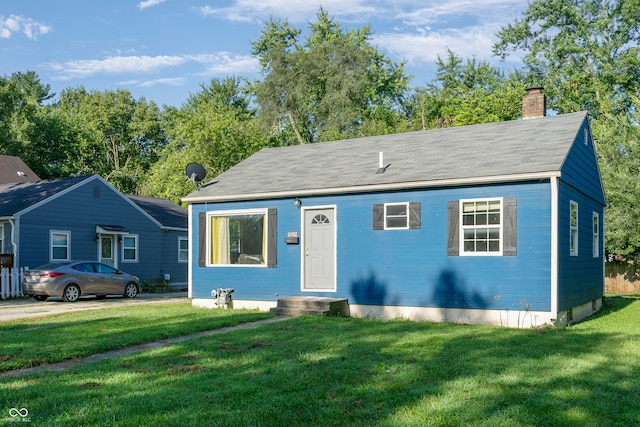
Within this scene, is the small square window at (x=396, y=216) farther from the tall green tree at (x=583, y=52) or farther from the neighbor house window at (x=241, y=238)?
the tall green tree at (x=583, y=52)

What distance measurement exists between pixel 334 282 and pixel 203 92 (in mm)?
38413

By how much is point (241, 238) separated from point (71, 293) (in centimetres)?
663

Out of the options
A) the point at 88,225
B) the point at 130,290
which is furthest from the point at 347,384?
the point at 88,225

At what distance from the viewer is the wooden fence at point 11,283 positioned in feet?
65.9

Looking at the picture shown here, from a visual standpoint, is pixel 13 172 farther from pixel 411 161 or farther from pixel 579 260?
pixel 579 260

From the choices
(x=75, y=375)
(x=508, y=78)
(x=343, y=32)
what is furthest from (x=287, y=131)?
(x=75, y=375)

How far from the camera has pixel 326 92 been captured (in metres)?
41.7

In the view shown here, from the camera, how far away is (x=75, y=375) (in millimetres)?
6945

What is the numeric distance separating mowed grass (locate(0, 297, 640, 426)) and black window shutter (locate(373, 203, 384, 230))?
4.09 m

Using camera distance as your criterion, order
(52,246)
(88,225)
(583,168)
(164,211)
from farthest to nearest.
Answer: (164,211), (88,225), (52,246), (583,168)

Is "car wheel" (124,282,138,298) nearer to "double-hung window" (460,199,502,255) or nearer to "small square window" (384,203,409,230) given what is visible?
"small square window" (384,203,409,230)

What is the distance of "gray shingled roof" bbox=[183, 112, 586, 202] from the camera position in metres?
12.7

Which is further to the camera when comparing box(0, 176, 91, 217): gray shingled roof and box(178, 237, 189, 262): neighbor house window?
box(178, 237, 189, 262): neighbor house window

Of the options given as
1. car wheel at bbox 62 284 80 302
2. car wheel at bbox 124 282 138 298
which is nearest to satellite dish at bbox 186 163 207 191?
car wheel at bbox 62 284 80 302
